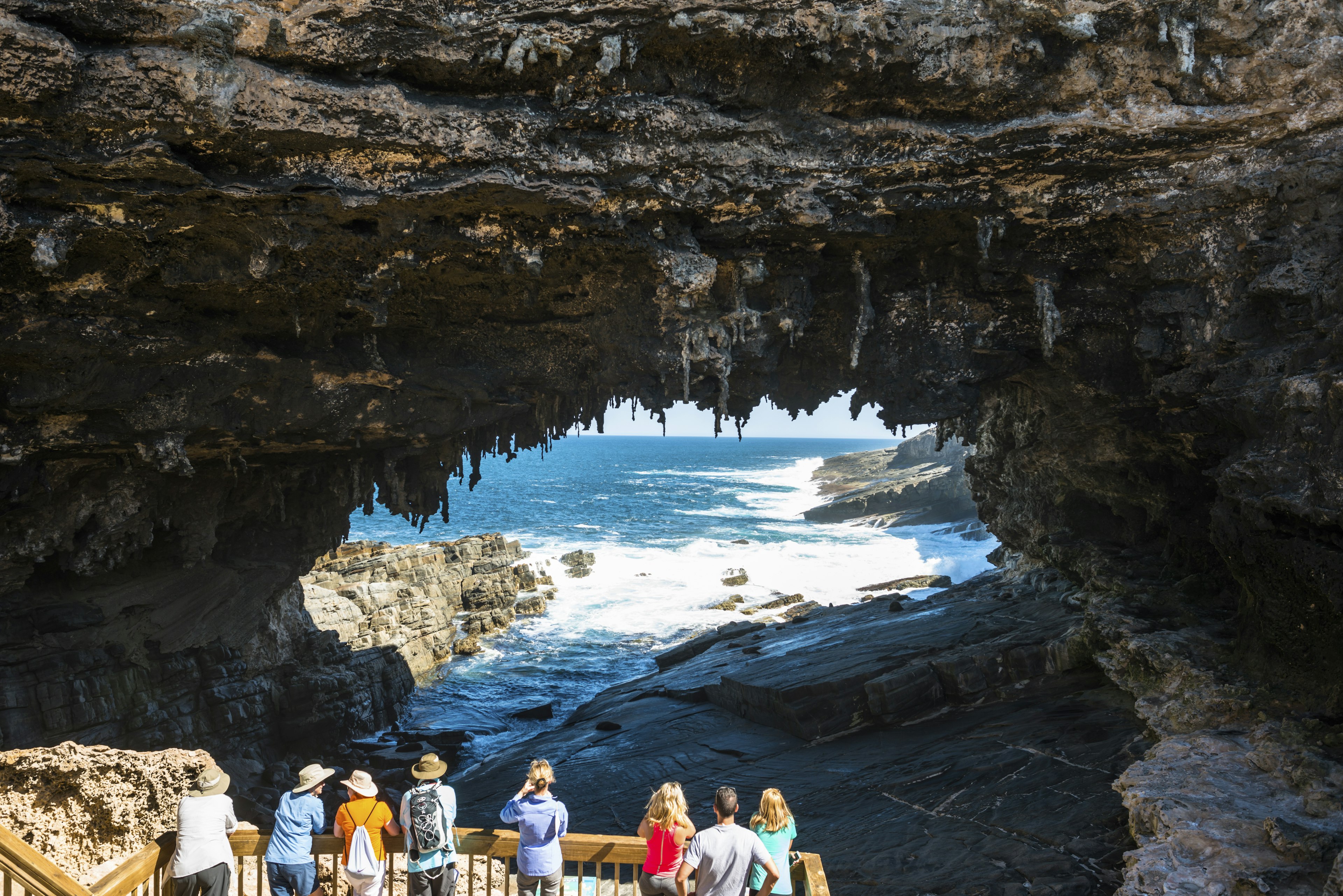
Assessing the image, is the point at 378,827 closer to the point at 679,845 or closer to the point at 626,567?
the point at 679,845

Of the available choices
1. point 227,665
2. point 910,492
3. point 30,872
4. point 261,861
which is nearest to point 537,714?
point 227,665

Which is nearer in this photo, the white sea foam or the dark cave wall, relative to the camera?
the dark cave wall

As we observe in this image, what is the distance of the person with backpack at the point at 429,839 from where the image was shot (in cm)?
608

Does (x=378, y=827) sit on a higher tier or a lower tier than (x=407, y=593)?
higher

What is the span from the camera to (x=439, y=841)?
6.09 m

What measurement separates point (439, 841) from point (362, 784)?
2.44ft

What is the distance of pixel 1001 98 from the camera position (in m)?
9.60

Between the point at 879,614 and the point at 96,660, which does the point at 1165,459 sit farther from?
the point at 96,660

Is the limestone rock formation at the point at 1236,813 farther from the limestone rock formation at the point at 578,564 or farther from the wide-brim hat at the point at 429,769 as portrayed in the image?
the limestone rock formation at the point at 578,564

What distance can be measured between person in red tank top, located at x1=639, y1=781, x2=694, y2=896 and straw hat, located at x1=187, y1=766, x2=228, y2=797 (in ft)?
11.2

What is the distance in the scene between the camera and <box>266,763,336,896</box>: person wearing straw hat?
247 inches

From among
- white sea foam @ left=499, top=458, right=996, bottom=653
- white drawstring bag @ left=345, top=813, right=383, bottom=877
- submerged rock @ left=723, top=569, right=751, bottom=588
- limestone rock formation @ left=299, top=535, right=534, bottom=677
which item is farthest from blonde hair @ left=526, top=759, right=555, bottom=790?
submerged rock @ left=723, top=569, right=751, bottom=588

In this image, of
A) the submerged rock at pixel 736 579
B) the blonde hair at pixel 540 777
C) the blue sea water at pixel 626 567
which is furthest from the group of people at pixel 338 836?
the submerged rock at pixel 736 579

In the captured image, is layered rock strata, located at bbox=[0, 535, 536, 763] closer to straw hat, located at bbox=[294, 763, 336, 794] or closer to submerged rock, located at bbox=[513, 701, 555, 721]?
submerged rock, located at bbox=[513, 701, 555, 721]
